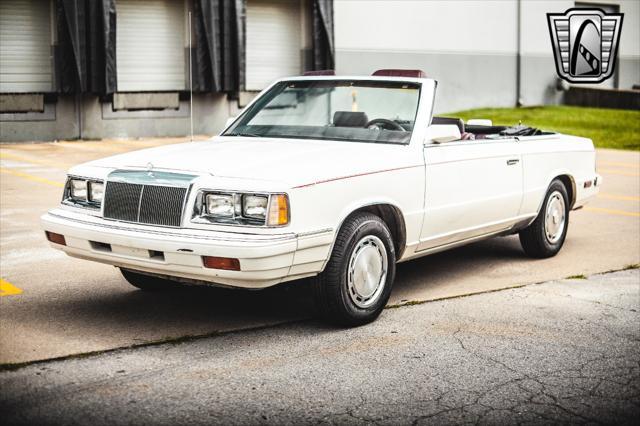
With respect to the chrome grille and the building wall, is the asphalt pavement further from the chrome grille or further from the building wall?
the building wall

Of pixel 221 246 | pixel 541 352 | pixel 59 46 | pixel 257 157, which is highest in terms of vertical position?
pixel 59 46

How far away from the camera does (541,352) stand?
5418mm

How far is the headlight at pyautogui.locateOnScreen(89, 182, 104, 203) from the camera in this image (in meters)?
5.83

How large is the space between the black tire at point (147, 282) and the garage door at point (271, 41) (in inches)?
622

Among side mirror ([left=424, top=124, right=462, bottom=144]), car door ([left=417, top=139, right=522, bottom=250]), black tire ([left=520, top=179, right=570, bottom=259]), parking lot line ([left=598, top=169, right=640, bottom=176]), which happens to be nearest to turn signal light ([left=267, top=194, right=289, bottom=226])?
car door ([left=417, top=139, right=522, bottom=250])

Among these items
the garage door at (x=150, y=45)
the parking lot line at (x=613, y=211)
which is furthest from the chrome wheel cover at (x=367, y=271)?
the garage door at (x=150, y=45)

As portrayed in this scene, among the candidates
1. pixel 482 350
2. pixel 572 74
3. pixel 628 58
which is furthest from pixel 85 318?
pixel 628 58

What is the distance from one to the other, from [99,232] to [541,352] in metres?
2.65

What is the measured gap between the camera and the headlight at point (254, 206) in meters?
5.31

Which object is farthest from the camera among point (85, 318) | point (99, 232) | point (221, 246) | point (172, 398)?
point (85, 318)

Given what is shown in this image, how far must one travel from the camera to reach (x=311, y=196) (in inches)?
214

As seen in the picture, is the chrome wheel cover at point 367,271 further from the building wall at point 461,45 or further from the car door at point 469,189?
the building wall at point 461,45

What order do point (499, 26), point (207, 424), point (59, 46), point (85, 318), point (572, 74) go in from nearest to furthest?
point (207, 424) < point (85, 318) < point (59, 46) < point (499, 26) < point (572, 74)

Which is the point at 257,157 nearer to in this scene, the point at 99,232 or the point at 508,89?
the point at 99,232
